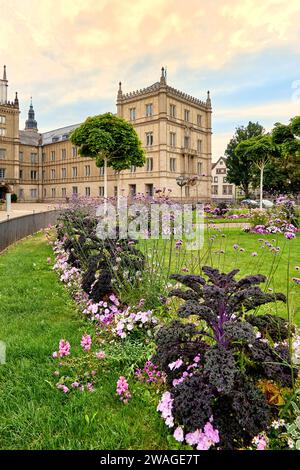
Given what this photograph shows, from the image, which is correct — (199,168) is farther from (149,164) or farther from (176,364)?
(176,364)

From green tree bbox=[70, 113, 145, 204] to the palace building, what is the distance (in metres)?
11.5

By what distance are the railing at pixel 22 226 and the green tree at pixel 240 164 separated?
3568 cm

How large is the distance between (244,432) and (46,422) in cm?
128

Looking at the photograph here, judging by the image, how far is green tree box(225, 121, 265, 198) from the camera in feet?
161

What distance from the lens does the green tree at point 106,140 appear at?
65.5 ft

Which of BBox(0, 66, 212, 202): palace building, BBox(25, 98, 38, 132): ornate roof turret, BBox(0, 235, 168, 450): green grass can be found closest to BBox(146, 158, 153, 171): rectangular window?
BBox(0, 66, 212, 202): palace building

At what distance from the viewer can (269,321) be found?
97.4 inches

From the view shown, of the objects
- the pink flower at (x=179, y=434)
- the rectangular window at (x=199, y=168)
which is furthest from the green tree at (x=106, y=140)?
the rectangular window at (x=199, y=168)

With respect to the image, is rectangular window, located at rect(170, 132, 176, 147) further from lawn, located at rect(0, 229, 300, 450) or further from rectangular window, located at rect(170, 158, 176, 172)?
lawn, located at rect(0, 229, 300, 450)

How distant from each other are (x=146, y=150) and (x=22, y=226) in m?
31.1

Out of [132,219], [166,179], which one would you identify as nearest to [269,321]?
[132,219]

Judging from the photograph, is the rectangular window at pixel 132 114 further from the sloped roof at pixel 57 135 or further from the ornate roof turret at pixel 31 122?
the ornate roof turret at pixel 31 122

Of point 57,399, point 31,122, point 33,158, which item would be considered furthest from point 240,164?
point 31,122

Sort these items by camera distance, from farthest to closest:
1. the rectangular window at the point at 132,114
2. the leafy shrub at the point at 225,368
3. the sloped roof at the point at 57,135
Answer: the sloped roof at the point at 57,135, the rectangular window at the point at 132,114, the leafy shrub at the point at 225,368
